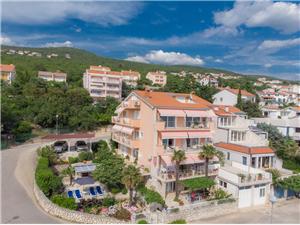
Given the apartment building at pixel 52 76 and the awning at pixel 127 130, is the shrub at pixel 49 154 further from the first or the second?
the apartment building at pixel 52 76

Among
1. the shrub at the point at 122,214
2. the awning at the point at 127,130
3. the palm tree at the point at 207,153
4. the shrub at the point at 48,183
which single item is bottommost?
the shrub at the point at 122,214

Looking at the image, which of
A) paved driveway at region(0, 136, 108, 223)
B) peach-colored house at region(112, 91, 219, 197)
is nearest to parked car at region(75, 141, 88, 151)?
paved driveway at region(0, 136, 108, 223)

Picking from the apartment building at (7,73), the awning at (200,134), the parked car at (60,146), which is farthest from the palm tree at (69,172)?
Answer: the apartment building at (7,73)

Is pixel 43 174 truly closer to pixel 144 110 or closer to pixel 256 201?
pixel 144 110

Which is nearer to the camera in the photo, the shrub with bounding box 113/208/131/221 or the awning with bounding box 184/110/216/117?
the shrub with bounding box 113/208/131/221

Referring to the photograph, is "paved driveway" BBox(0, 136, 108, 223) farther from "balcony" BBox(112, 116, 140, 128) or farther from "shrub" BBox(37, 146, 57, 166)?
"balcony" BBox(112, 116, 140, 128)

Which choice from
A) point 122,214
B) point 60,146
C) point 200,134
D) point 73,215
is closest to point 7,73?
point 60,146
